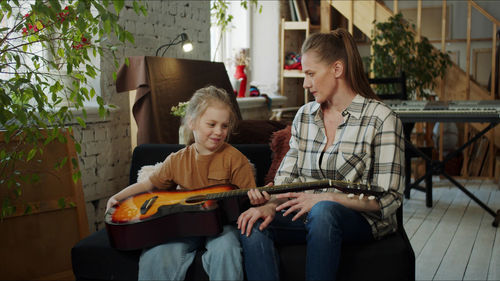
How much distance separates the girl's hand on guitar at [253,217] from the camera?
1615mm

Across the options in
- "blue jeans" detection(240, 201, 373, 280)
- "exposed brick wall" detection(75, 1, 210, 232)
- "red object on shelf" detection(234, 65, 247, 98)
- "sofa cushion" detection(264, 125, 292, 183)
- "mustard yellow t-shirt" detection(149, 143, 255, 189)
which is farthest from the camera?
"red object on shelf" detection(234, 65, 247, 98)

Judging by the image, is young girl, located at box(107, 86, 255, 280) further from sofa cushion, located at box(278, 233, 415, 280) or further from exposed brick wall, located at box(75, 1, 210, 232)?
exposed brick wall, located at box(75, 1, 210, 232)

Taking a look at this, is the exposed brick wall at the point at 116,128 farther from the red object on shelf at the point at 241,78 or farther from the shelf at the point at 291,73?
the shelf at the point at 291,73

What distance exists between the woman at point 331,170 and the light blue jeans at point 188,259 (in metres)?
0.04

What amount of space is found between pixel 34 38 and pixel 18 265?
3.59 feet

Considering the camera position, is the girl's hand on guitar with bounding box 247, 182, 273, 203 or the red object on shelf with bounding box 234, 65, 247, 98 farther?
the red object on shelf with bounding box 234, 65, 247, 98

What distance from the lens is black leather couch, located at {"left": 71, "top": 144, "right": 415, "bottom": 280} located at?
1606mm

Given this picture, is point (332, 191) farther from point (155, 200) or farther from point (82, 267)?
point (82, 267)

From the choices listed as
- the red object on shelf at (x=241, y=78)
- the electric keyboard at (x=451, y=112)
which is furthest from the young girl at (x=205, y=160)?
the red object on shelf at (x=241, y=78)

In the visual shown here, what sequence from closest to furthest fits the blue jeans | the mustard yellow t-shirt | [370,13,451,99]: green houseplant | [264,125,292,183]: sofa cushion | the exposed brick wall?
the blue jeans, the mustard yellow t-shirt, [264,125,292,183]: sofa cushion, the exposed brick wall, [370,13,451,99]: green houseplant

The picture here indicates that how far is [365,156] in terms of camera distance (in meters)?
1.71

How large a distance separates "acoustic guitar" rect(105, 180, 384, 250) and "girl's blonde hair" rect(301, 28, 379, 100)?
0.41m

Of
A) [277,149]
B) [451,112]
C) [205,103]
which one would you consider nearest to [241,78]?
[451,112]

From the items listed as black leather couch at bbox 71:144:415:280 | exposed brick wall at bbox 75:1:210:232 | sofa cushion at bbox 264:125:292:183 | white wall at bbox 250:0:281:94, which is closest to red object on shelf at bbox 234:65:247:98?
white wall at bbox 250:0:281:94
